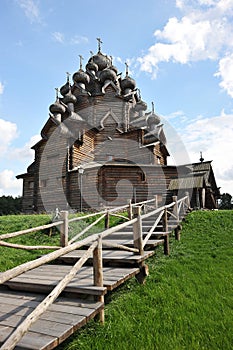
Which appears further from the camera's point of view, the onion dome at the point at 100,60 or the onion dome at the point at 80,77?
the onion dome at the point at 100,60

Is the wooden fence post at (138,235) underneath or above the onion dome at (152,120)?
underneath

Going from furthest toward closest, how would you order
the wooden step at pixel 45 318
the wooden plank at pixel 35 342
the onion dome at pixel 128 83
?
1. the onion dome at pixel 128 83
2. the wooden step at pixel 45 318
3. the wooden plank at pixel 35 342

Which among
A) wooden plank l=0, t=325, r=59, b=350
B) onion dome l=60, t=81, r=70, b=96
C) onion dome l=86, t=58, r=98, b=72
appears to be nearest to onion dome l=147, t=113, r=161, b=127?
onion dome l=86, t=58, r=98, b=72

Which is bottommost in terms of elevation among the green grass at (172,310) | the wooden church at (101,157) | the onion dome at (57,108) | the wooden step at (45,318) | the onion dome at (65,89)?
the green grass at (172,310)

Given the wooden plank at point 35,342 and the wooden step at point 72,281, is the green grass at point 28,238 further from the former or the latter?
the wooden plank at point 35,342

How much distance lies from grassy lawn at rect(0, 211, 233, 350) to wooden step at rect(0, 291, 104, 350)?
1.33 feet

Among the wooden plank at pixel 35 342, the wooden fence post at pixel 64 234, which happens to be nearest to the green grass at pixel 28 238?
the wooden fence post at pixel 64 234

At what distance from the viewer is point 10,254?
25.4 ft

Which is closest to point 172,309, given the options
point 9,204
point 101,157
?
point 101,157

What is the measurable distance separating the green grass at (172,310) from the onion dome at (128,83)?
24954mm

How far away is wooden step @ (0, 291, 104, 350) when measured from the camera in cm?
257

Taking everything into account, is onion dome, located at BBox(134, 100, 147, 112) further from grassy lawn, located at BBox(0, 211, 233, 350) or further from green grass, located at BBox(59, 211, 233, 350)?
green grass, located at BBox(59, 211, 233, 350)

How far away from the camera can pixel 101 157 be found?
76.3 feet

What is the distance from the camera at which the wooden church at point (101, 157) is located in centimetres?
2022
